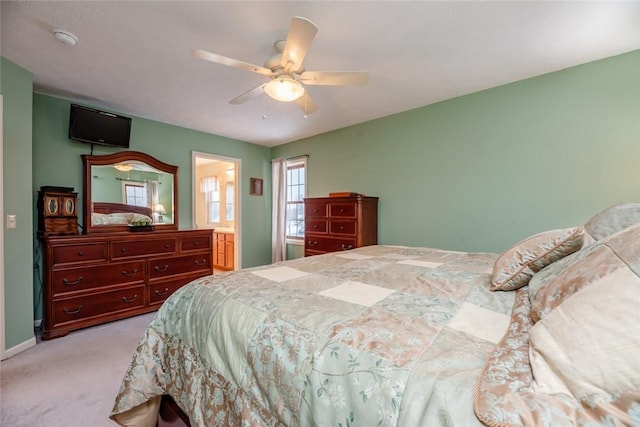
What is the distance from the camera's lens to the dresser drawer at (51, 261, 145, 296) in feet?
8.55

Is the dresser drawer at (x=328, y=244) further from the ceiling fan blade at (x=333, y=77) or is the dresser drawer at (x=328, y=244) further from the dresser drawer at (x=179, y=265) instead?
the ceiling fan blade at (x=333, y=77)

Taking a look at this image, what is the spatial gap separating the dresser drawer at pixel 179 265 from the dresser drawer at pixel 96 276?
0.14 m

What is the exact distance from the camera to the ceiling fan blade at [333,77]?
1.86m

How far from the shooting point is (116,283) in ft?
9.64

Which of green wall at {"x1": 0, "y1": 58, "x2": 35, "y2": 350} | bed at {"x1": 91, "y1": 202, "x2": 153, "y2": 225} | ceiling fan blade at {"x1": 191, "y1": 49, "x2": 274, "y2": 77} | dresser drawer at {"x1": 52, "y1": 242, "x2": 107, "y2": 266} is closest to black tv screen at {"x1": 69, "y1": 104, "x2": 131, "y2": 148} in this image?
green wall at {"x1": 0, "y1": 58, "x2": 35, "y2": 350}

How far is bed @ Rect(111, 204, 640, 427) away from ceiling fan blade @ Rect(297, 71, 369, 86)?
134cm

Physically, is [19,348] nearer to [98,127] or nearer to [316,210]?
[98,127]

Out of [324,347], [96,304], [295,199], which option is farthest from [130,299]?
[324,347]

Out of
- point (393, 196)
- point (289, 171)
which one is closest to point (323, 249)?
point (393, 196)

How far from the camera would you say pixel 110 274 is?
2.90 metres

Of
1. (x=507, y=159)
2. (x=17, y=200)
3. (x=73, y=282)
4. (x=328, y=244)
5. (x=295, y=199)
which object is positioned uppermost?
(x=507, y=159)

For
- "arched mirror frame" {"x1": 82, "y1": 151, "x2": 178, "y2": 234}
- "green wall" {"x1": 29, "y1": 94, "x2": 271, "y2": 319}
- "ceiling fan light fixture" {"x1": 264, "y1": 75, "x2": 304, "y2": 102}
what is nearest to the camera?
"ceiling fan light fixture" {"x1": 264, "y1": 75, "x2": 304, "y2": 102}

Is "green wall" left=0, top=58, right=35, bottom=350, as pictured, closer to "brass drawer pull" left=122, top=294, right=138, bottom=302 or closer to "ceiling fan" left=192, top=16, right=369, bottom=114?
"brass drawer pull" left=122, top=294, right=138, bottom=302

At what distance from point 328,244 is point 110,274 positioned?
8.23 ft
